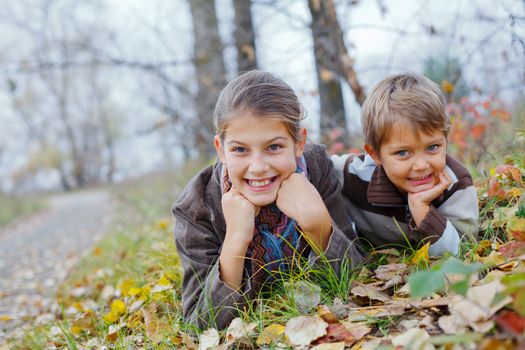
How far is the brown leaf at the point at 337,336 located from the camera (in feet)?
5.19

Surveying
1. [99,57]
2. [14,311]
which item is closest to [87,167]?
[99,57]

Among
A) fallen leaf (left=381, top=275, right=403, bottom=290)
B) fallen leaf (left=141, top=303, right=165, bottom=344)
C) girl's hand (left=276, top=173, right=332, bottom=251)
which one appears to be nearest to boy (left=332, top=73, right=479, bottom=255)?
fallen leaf (left=381, top=275, right=403, bottom=290)

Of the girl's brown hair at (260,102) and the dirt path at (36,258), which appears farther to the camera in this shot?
the dirt path at (36,258)

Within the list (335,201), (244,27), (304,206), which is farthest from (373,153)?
(244,27)

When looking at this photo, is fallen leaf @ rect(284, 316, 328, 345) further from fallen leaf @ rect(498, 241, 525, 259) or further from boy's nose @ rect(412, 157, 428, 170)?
boy's nose @ rect(412, 157, 428, 170)

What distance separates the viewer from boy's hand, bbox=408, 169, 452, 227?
2.08 metres

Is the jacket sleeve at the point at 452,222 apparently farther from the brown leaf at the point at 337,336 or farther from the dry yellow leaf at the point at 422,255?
the brown leaf at the point at 337,336

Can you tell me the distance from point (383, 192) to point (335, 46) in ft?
8.45

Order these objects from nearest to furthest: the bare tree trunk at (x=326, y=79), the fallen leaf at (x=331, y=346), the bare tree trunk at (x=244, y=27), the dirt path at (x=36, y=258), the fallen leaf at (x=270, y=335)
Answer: the fallen leaf at (x=331, y=346), the fallen leaf at (x=270, y=335), the dirt path at (x=36, y=258), the bare tree trunk at (x=326, y=79), the bare tree trunk at (x=244, y=27)

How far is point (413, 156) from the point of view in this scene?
6.72 ft

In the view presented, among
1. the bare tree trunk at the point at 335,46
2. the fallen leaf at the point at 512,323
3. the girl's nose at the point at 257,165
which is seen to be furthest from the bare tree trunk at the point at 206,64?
the fallen leaf at the point at 512,323

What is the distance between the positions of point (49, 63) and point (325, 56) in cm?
359

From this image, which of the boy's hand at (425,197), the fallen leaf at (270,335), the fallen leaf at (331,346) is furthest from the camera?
the boy's hand at (425,197)

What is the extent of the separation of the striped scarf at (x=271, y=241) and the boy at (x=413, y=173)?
0.40 meters
